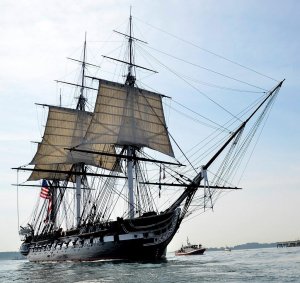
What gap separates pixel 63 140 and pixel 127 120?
18.5 metres

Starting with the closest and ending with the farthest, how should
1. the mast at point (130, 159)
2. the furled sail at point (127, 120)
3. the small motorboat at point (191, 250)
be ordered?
the mast at point (130, 159) < the furled sail at point (127, 120) < the small motorboat at point (191, 250)

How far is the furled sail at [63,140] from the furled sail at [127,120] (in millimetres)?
14063

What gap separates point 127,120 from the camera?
55094 millimetres

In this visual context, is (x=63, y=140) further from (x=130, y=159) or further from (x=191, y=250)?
(x=191, y=250)

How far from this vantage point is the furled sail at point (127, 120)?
54.0 m

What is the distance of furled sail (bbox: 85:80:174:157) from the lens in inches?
2126

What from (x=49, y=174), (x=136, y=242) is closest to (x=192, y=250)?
(x=49, y=174)

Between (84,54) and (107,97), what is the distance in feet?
80.0

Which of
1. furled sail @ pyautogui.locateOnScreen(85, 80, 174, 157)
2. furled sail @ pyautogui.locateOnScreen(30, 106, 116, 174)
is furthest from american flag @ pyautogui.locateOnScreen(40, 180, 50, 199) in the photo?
furled sail @ pyautogui.locateOnScreen(85, 80, 174, 157)

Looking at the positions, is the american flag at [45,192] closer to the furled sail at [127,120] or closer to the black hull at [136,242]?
the furled sail at [127,120]

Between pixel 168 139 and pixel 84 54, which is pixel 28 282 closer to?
pixel 168 139

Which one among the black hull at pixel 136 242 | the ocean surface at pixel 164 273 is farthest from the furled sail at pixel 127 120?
the ocean surface at pixel 164 273

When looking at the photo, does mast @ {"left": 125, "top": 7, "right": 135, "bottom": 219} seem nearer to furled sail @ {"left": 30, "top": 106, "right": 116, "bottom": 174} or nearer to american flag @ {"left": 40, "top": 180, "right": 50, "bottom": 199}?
furled sail @ {"left": 30, "top": 106, "right": 116, "bottom": 174}

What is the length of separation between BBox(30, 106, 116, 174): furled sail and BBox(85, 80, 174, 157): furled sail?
46.1ft
